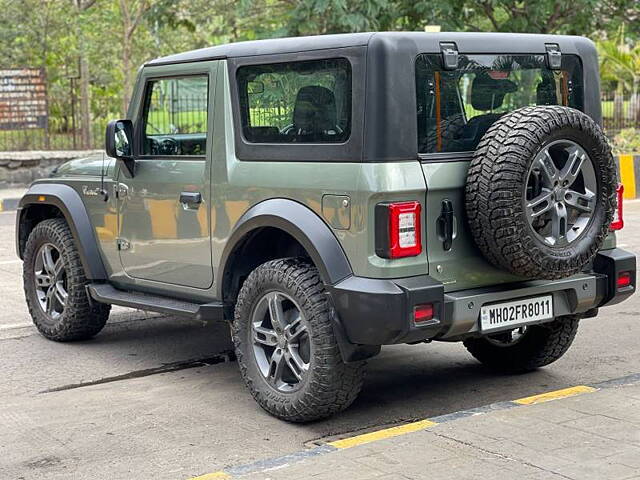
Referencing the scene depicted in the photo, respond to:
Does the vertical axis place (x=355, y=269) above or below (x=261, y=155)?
below

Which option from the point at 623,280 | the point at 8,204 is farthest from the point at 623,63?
the point at 623,280

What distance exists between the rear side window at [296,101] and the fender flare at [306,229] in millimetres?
355

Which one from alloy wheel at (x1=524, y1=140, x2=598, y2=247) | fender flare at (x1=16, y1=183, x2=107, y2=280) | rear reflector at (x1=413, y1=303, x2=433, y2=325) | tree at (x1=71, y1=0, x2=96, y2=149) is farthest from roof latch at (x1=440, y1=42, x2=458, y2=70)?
tree at (x1=71, y1=0, x2=96, y2=149)

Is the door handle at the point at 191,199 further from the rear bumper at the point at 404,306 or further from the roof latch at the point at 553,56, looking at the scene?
the roof latch at the point at 553,56

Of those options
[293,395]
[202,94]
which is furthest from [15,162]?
[293,395]

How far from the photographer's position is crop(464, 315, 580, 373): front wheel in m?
6.22

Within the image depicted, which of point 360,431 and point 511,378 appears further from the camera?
point 511,378

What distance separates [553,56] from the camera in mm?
5773

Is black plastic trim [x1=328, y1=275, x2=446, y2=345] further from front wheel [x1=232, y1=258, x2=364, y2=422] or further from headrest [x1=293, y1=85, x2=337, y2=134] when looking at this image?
headrest [x1=293, y1=85, x2=337, y2=134]

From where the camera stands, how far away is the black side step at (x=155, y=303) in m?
5.98

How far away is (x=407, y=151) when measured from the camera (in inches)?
201

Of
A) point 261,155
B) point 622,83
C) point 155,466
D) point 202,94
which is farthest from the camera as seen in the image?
point 622,83

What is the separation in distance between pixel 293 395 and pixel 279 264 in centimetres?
65

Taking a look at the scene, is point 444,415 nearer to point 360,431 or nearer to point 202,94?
point 360,431
